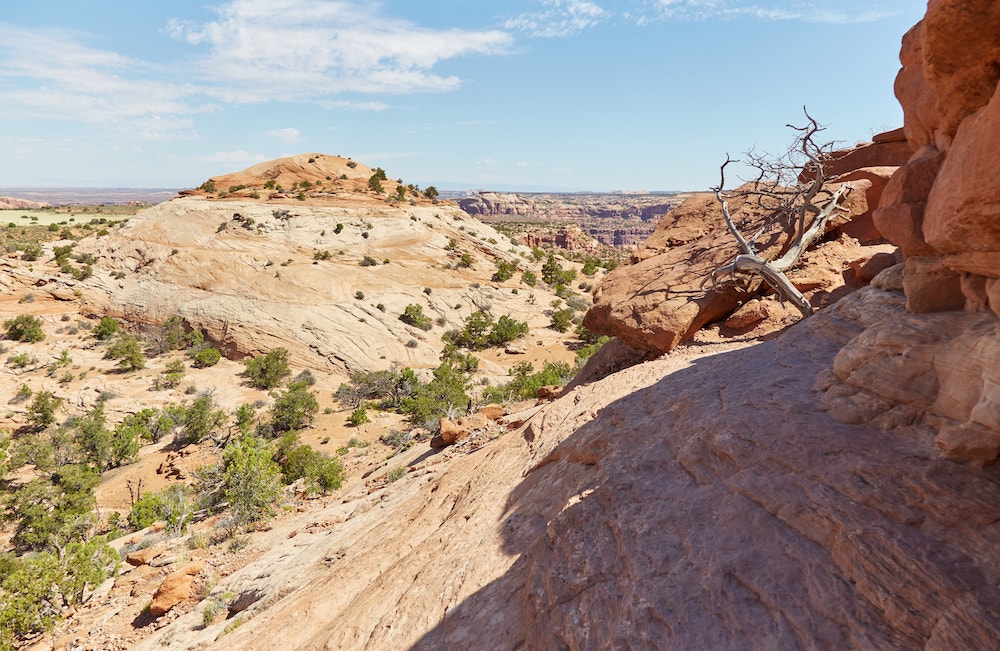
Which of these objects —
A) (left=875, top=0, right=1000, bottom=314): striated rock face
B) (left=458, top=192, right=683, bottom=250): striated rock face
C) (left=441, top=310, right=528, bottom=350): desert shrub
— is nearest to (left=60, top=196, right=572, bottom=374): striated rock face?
(left=441, top=310, right=528, bottom=350): desert shrub

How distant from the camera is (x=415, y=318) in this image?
2902cm

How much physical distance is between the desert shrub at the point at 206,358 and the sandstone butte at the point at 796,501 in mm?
19956

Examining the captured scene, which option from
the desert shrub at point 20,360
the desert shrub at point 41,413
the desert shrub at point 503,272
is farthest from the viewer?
the desert shrub at point 503,272

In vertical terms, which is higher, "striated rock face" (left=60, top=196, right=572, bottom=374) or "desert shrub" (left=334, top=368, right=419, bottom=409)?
"striated rock face" (left=60, top=196, right=572, bottom=374)

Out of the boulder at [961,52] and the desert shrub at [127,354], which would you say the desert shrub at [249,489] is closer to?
the boulder at [961,52]

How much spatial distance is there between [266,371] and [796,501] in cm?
2304

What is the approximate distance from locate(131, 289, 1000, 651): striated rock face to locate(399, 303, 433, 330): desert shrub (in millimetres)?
21634

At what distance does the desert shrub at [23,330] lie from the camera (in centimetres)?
2380

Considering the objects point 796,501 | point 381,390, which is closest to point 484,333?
point 381,390

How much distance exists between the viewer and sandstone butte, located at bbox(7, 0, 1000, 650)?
2852 millimetres

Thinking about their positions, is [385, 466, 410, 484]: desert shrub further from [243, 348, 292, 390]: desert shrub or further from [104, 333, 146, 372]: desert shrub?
[104, 333, 146, 372]: desert shrub

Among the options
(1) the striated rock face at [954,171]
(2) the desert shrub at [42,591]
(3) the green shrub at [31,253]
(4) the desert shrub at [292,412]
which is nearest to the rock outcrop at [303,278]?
(3) the green shrub at [31,253]

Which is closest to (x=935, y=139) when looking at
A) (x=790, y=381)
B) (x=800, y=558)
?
(x=790, y=381)

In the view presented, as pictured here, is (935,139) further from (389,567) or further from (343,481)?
(343,481)
